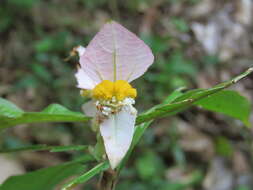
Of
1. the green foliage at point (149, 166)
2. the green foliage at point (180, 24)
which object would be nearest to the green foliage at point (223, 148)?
the green foliage at point (149, 166)

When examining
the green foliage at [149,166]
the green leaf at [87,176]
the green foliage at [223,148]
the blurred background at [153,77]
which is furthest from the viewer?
the green foliage at [223,148]

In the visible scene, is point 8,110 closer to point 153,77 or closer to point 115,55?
point 115,55

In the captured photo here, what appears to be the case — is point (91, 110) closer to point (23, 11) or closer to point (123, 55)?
point (123, 55)

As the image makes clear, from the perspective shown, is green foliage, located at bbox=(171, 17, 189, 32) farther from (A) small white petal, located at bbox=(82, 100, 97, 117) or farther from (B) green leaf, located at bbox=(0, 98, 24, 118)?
(B) green leaf, located at bbox=(0, 98, 24, 118)

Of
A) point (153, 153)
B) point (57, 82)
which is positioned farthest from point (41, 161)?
point (153, 153)

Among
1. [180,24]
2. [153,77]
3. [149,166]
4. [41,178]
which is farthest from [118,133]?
[180,24]

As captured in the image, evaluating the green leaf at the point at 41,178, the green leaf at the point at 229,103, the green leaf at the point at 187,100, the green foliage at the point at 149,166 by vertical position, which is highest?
the green leaf at the point at 187,100

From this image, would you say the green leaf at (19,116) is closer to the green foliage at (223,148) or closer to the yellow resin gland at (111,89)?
the yellow resin gland at (111,89)

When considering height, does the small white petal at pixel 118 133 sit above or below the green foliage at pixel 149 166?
above
